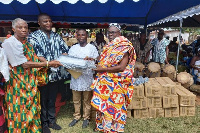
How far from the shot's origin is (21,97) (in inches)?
95.6

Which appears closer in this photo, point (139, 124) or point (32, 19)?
point (139, 124)

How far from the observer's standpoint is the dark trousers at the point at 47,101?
9.94 feet

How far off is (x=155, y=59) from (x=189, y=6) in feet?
6.93

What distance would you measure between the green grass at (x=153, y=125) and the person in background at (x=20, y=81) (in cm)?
81

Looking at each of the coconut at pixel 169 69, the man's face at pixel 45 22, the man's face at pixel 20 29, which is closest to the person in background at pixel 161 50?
the coconut at pixel 169 69

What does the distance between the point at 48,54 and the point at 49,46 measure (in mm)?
134

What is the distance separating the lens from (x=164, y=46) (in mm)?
5941

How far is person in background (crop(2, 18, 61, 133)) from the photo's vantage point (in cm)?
226

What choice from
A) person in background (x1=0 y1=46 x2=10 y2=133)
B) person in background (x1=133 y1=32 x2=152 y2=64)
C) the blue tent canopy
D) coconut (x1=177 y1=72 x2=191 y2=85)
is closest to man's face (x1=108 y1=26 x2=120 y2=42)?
person in background (x1=0 y1=46 x2=10 y2=133)

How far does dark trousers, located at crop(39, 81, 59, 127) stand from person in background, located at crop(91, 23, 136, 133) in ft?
2.63

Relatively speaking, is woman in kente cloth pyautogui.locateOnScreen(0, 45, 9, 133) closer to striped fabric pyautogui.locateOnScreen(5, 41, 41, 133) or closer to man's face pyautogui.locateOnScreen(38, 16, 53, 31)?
striped fabric pyautogui.locateOnScreen(5, 41, 41, 133)

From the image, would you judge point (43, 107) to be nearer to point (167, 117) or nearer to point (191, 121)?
point (167, 117)

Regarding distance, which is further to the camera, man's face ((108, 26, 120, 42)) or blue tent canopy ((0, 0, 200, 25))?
blue tent canopy ((0, 0, 200, 25))

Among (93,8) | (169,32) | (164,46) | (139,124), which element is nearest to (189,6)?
(164,46)
